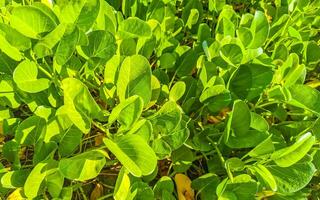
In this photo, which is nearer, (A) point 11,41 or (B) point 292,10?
(A) point 11,41

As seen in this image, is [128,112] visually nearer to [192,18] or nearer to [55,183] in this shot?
[55,183]

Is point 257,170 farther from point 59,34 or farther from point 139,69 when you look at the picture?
point 59,34

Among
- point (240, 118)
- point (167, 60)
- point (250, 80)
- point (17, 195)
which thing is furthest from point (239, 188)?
point (17, 195)

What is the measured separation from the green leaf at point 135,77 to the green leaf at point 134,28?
157 millimetres

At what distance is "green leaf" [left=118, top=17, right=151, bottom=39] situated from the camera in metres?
1.03

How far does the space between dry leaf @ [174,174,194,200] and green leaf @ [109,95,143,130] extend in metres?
0.28

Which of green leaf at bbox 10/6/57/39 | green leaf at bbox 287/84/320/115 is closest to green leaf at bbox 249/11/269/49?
green leaf at bbox 287/84/320/115

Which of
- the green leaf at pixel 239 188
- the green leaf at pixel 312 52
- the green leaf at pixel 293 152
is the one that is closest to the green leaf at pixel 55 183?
the green leaf at pixel 239 188

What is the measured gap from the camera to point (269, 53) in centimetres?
135

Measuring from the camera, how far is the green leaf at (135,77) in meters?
0.90

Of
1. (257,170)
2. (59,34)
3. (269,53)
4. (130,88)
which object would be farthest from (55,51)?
(269,53)

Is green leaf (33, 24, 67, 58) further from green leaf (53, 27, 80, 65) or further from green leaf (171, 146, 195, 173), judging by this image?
green leaf (171, 146, 195, 173)

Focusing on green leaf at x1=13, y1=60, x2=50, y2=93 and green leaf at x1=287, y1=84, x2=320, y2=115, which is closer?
green leaf at x1=13, y1=60, x2=50, y2=93

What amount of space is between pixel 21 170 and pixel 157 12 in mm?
537
